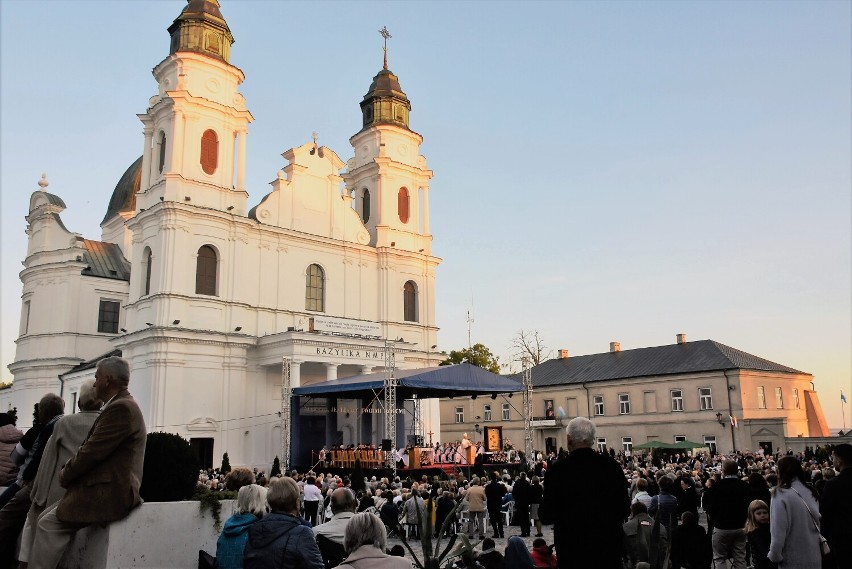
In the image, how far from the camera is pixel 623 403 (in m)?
42.4

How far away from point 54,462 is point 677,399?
128 feet

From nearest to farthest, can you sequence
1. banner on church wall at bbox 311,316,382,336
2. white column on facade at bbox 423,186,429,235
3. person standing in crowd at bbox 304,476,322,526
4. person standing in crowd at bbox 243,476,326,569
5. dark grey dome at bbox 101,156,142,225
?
person standing in crowd at bbox 243,476,326,569 → person standing in crowd at bbox 304,476,322,526 → banner on church wall at bbox 311,316,382,336 → white column on facade at bbox 423,186,429,235 → dark grey dome at bbox 101,156,142,225

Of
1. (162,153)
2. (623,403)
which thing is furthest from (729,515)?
(623,403)

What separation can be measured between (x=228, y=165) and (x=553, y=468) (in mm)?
31719

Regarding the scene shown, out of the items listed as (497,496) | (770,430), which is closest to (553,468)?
(497,496)

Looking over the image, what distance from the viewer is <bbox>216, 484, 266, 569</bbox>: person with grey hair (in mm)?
5102

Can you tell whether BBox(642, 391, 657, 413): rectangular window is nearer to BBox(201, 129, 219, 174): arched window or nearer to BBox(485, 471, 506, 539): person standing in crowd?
BBox(201, 129, 219, 174): arched window

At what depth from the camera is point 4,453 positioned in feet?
21.3

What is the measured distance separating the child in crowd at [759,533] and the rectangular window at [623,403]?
35.8 m

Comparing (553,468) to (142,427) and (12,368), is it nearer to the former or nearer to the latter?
(142,427)

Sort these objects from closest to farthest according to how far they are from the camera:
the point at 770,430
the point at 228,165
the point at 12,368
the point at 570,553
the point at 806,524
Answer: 1. the point at 570,553
2. the point at 806,524
3. the point at 228,165
4. the point at 770,430
5. the point at 12,368

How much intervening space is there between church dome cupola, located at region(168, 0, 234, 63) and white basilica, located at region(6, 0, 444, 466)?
67mm

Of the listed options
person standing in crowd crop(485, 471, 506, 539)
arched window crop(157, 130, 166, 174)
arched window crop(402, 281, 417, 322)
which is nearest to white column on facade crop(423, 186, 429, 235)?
arched window crop(402, 281, 417, 322)

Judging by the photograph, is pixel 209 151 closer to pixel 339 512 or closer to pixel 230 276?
pixel 230 276
